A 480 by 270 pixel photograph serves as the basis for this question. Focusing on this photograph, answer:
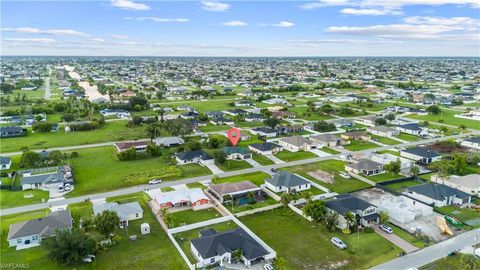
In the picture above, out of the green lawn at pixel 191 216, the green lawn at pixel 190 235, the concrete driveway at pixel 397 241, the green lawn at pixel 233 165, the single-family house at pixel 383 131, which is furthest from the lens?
the single-family house at pixel 383 131

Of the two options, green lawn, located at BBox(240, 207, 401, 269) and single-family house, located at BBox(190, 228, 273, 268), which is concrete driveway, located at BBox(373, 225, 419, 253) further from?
single-family house, located at BBox(190, 228, 273, 268)

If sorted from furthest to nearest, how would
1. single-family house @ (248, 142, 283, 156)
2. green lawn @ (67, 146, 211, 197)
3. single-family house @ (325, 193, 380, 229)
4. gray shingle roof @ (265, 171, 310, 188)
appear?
single-family house @ (248, 142, 283, 156)
green lawn @ (67, 146, 211, 197)
gray shingle roof @ (265, 171, 310, 188)
single-family house @ (325, 193, 380, 229)

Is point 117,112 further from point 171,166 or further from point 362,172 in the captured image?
point 362,172

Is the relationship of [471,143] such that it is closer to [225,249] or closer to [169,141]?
[169,141]

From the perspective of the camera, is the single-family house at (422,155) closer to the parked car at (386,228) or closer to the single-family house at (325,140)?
the single-family house at (325,140)

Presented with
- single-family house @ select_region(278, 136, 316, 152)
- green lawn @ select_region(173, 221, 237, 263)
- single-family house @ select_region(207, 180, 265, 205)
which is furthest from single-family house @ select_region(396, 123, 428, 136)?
green lawn @ select_region(173, 221, 237, 263)

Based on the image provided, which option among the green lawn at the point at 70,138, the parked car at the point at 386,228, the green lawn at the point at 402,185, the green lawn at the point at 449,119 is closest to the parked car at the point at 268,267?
the parked car at the point at 386,228

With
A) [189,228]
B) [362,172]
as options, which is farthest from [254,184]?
[362,172]
